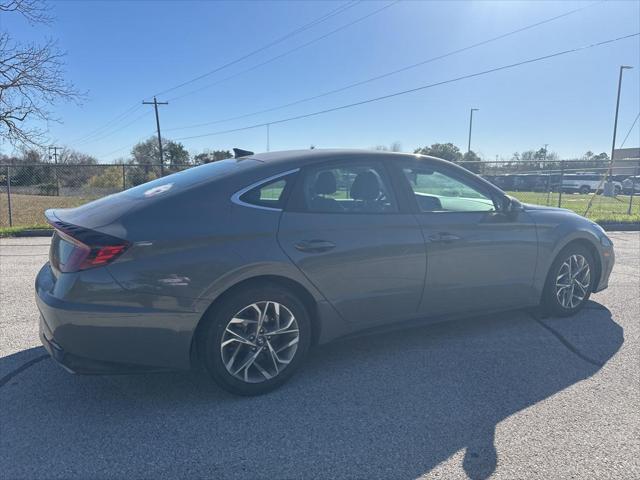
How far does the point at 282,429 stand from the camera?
2680mm

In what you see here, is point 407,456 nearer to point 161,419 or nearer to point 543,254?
point 161,419

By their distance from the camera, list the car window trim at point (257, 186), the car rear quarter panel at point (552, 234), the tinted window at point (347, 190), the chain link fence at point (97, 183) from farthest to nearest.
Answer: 1. the chain link fence at point (97, 183)
2. the car rear quarter panel at point (552, 234)
3. the tinted window at point (347, 190)
4. the car window trim at point (257, 186)

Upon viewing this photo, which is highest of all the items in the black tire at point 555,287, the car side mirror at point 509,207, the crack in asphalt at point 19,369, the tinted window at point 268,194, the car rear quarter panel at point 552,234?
the tinted window at point 268,194

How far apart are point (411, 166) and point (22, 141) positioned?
14.6 metres

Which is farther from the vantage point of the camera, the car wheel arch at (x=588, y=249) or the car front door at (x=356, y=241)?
the car wheel arch at (x=588, y=249)

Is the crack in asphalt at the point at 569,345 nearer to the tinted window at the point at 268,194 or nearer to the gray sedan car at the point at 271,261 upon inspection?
the gray sedan car at the point at 271,261

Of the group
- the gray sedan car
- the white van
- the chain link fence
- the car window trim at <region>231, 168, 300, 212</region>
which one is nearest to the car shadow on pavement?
the gray sedan car

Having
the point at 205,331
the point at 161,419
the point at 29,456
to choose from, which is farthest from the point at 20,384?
the point at 205,331

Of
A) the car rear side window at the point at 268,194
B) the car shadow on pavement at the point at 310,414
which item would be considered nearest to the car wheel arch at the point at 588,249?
the car shadow on pavement at the point at 310,414

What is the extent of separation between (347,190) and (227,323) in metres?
1.36

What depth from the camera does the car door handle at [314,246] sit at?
3.06 m

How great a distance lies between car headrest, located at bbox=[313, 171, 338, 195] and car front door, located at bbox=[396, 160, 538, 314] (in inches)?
22.1

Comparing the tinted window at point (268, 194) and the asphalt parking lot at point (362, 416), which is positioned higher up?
the tinted window at point (268, 194)

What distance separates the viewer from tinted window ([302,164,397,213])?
3.28 metres
